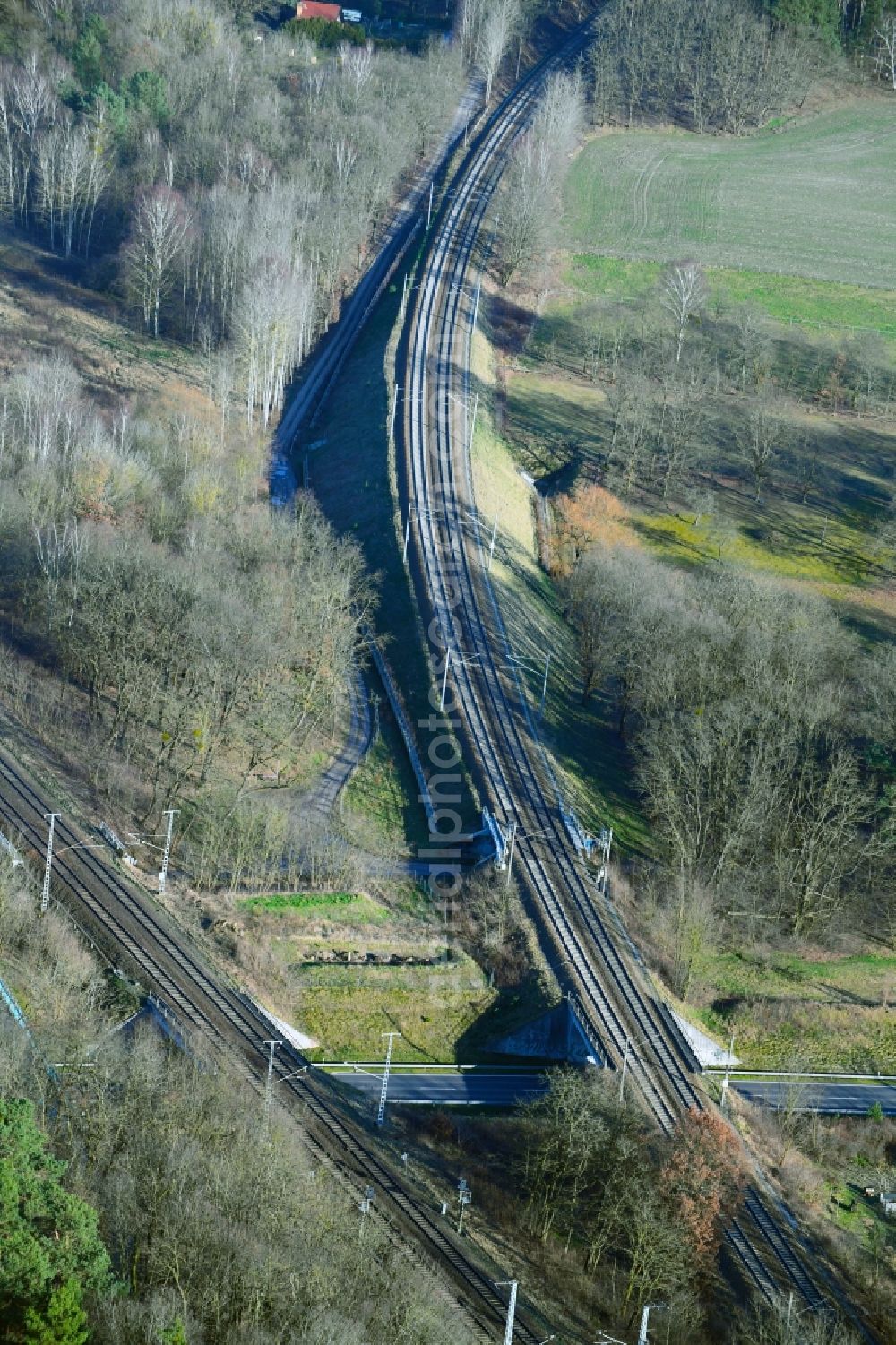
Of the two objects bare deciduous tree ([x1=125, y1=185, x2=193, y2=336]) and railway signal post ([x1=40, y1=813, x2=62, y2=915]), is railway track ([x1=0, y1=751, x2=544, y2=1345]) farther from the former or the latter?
bare deciduous tree ([x1=125, y1=185, x2=193, y2=336])

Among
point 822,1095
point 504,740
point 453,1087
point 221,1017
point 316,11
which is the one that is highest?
point 316,11

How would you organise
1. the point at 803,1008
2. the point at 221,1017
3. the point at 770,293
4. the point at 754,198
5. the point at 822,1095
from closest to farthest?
the point at 221,1017 → the point at 822,1095 → the point at 803,1008 → the point at 770,293 → the point at 754,198

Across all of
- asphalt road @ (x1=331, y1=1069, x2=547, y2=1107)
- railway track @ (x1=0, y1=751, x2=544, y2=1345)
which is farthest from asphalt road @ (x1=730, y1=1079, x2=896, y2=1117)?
railway track @ (x1=0, y1=751, x2=544, y2=1345)

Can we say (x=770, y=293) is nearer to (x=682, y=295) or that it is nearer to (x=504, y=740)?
(x=682, y=295)

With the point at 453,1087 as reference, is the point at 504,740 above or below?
above

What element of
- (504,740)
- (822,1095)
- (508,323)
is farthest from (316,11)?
(822,1095)

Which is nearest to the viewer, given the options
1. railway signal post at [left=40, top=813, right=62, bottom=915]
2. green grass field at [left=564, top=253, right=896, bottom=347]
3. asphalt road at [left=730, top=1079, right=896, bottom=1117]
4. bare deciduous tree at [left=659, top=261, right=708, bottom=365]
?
railway signal post at [left=40, top=813, right=62, bottom=915]

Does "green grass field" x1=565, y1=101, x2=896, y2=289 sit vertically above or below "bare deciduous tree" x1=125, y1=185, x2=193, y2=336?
above
